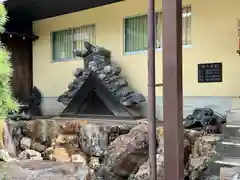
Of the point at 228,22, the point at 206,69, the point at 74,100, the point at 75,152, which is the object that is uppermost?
the point at 228,22

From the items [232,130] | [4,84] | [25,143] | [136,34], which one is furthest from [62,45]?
[4,84]

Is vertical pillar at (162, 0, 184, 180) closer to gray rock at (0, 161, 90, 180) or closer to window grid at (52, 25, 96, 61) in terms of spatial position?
gray rock at (0, 161, 90, 180)

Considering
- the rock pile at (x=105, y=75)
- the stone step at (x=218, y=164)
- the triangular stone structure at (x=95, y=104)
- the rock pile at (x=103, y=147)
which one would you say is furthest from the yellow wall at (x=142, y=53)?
the stone step at (x=218, y=164)

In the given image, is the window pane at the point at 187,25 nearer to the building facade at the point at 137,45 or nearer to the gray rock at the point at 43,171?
the building facade at the point at 137,45

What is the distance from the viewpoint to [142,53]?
8.30 metres

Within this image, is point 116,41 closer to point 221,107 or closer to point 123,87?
point 123,87

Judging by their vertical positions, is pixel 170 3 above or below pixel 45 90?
above

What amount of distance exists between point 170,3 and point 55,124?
18.0ft

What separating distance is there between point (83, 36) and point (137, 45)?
1846 mm

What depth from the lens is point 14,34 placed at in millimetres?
9836

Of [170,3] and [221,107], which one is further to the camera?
[221,107]

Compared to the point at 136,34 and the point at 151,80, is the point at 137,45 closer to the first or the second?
the point at 136,34

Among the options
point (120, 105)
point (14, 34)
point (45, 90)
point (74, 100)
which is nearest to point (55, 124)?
point (74, 100)

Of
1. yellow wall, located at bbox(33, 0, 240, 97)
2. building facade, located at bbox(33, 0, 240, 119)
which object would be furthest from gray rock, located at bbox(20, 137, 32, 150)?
yellow wall, located at bbox(33, 0, 240, 97)
